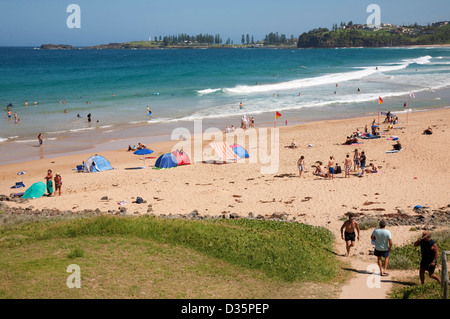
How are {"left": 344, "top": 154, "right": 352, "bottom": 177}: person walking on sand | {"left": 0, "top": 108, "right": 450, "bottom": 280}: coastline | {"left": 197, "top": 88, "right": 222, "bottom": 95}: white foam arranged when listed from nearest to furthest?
{"left": 0, "top": 108, "right": 450, "bottom": 280}: coastline < {"left": 344, "top": 154, "right": 352, "bottom": 177}: person walking on sand < {"left": 197, "top": 88, "right": 222, "bottom": 95}: white foam

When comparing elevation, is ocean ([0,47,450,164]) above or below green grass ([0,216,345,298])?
above

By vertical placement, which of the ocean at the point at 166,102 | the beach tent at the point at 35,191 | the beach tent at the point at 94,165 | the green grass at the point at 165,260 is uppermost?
the ocean at the point at 166,102

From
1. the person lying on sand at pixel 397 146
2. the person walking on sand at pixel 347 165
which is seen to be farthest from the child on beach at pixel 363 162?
the person lying on sand at pixel 397 146

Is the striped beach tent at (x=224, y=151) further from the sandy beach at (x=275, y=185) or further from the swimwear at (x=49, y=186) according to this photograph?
the swimwear at (x=49, y=186)

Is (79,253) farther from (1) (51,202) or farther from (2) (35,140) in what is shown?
(2) (35,140)

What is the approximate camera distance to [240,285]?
375 inches

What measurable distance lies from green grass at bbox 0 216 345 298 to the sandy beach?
264cm

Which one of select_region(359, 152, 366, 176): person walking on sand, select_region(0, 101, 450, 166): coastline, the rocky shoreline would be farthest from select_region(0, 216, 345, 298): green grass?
select_region(0, 101, 450, 166): coastline

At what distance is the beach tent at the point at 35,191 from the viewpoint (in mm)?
20328

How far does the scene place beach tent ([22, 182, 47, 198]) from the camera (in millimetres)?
20328

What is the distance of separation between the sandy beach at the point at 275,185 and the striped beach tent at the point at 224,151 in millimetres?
629

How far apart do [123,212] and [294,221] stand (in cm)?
645

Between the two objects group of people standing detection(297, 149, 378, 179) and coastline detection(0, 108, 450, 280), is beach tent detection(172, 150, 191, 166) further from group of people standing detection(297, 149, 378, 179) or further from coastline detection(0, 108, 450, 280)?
group of people standing detection(297, 149, 378, 179)
